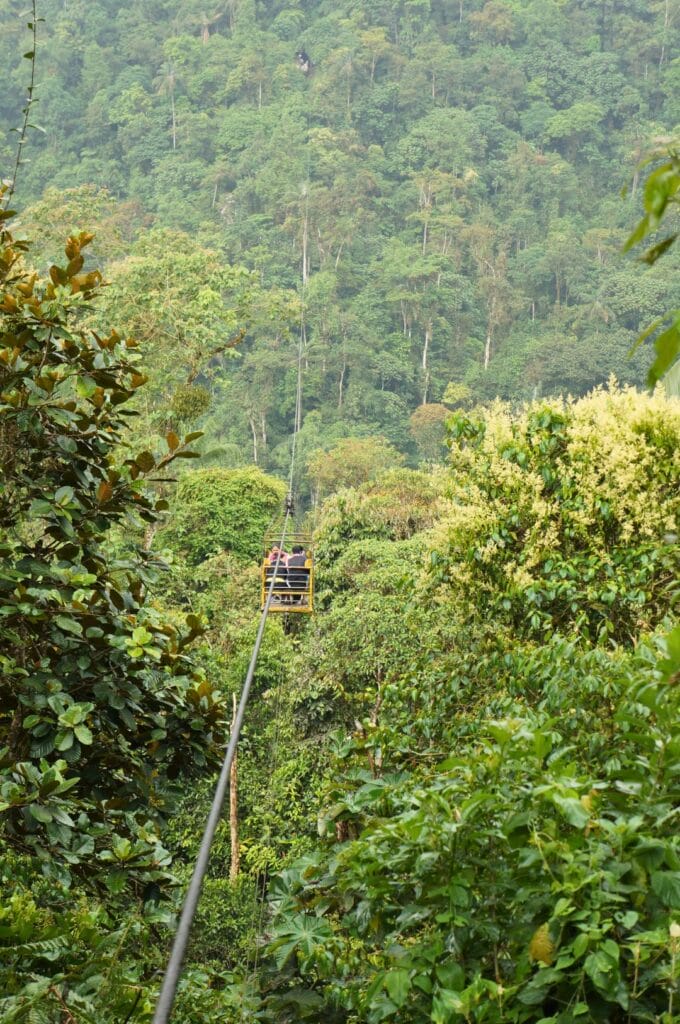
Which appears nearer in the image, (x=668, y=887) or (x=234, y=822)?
(x=668, y=887)

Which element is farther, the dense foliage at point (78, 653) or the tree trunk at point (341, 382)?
the tree trunk at point (341, 382)

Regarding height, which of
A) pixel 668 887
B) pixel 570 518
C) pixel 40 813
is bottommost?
pixel 570 518

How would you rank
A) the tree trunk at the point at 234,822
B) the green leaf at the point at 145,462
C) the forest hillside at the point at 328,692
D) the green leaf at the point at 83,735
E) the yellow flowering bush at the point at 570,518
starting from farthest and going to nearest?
the tree trunk at the point at 234,822
the yellow flowering bush at the point at 570,518
the green leaf at the point at 145,462
the green leaf at the point at 83,735
the forest hillside at the point at 328,692

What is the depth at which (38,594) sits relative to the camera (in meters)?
2.57

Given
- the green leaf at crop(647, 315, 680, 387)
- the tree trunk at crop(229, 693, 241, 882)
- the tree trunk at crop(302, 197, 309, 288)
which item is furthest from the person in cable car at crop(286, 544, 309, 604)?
the tree trunk at crop(302, 197, 309, 288)

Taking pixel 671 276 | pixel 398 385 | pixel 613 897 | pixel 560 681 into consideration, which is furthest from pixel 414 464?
pixel 613 897

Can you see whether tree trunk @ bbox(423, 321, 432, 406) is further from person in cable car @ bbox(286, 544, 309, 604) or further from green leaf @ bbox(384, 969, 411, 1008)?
green leaf @ bbox(384, 969, 411, 1008)

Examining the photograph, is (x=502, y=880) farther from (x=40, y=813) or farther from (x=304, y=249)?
(x=304, y=249)

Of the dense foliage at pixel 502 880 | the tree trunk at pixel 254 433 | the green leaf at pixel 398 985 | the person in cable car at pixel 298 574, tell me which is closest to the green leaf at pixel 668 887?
the dense foliage at pixel 502 880

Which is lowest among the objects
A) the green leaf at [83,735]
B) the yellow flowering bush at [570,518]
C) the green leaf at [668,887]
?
the yellow flowering bush at [570,518]

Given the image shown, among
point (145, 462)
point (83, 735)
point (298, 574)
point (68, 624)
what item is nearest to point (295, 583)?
point (298, 574)

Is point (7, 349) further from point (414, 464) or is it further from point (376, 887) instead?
point (414, 464)

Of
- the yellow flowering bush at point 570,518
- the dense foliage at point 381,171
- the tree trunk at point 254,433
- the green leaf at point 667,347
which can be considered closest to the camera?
the green leaf at point 667,347

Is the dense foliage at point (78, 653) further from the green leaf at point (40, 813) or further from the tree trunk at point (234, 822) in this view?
the tree trunk at point (234, 822)
